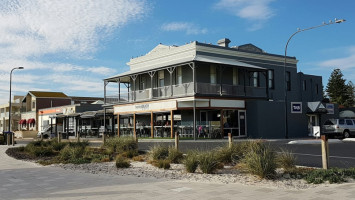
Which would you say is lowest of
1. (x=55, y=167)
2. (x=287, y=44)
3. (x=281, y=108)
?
(x=55, y=167)

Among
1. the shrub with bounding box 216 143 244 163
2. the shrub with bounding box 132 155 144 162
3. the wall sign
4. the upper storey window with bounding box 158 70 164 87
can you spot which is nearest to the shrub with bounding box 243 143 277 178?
the shrub with bounding box 216 143 244 163

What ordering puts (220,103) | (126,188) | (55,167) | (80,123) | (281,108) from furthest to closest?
(80,123) < (281,108) < (220,103) < (55,167) < (126,188)

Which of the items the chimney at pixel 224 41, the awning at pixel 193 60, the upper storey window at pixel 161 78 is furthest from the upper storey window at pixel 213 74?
the chimney at pixel 224 41

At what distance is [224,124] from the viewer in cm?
2966

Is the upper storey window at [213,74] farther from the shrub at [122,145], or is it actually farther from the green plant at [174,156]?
the green plant at [174,156]

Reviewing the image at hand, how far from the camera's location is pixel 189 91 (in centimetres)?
2931

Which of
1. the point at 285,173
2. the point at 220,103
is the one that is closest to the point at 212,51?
the point at 220,103

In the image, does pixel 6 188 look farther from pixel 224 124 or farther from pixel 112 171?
pixel 224 124

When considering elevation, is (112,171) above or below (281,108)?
below

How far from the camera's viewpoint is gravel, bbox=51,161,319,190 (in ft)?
28.5

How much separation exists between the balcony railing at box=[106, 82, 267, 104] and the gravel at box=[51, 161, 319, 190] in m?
15.9

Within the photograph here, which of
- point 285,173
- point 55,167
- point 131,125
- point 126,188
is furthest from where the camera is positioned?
point 131,125

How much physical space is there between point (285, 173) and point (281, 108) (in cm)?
2252

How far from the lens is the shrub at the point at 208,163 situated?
1035 cm
